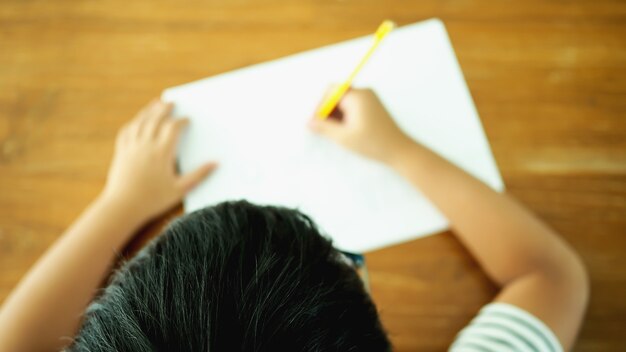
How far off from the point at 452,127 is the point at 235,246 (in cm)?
32

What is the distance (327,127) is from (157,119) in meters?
0.20

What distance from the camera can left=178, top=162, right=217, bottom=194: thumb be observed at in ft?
1.74

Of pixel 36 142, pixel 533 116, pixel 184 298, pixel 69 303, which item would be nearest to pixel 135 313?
pixel 184 298

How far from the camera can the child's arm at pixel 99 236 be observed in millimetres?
467

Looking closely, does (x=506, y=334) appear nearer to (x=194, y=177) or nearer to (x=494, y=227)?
(x=494, y=227)

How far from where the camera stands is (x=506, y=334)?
0.45 metres

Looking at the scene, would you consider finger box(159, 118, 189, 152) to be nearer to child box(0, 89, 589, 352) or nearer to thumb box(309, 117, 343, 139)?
child box(0, 89, 589, 352)

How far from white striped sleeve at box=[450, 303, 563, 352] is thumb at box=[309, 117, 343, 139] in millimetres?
245

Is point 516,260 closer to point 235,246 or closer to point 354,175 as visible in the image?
point 354,175

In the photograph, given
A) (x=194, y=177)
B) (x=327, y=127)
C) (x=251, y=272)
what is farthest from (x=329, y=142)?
(x=251, y=272)

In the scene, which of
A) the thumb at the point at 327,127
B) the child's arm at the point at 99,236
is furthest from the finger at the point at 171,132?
the thumb at the point at 327,127

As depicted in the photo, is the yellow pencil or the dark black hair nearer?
the dark black hair

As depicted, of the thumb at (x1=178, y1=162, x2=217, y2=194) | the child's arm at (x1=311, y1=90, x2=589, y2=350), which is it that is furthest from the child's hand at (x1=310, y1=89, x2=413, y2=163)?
the thumb at (x1=178, y1=162, x2=217, y2=194)

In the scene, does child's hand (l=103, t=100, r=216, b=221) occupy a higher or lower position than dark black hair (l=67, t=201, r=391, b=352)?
higher
